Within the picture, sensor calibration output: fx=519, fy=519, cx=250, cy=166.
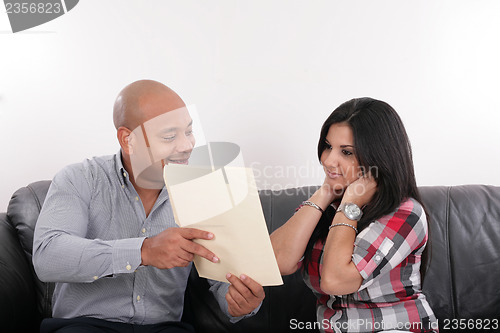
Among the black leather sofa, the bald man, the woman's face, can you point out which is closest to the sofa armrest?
the black leather sofa

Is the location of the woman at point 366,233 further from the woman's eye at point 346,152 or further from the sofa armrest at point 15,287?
the sofa armrest at point 15,287

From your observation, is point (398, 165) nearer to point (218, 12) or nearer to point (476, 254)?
point (476, 254)

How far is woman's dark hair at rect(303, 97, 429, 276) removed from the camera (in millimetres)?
1435

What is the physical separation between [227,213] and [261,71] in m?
1.07

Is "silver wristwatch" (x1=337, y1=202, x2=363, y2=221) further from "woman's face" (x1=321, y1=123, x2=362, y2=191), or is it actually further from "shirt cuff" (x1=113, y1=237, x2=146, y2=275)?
"shirt cuff" (x1=113, y1=237, x2=146, y2=275)

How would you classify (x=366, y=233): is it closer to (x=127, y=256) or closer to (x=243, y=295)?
(x=243, y=295)

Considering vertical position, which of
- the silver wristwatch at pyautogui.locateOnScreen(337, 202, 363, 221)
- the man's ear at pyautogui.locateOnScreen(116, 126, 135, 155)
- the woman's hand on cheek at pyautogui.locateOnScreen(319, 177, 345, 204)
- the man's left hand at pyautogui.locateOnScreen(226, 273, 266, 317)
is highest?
the man's ear at pyautogui.locateOnScreen(116, 126, 135, 155)

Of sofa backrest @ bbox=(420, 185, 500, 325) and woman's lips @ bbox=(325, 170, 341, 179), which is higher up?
woman's lips @ bbox=(325, 170, 341, 179)

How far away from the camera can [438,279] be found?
1.84m

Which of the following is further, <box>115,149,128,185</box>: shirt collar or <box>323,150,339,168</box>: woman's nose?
<box>115,149,128,185</box>: shirt collar

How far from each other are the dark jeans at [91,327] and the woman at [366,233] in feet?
1.42

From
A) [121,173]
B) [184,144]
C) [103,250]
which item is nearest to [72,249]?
[103,250]

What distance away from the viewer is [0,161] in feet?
7.00

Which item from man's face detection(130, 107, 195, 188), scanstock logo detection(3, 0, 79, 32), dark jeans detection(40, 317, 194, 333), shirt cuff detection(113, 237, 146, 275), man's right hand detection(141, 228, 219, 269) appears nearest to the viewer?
man's right hand detection(141, 228, 219, 269)
